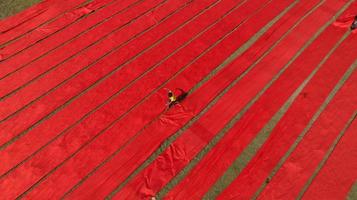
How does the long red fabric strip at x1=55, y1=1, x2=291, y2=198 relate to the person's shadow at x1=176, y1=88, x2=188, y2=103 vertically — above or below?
below

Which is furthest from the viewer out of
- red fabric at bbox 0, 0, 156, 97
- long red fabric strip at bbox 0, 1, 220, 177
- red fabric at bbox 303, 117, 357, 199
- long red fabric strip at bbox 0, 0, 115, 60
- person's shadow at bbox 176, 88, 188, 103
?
long red fabric strip at bbox 0, 0, 115, 60

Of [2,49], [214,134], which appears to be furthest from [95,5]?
[214,134]

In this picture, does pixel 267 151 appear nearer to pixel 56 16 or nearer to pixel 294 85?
pixel 294 85

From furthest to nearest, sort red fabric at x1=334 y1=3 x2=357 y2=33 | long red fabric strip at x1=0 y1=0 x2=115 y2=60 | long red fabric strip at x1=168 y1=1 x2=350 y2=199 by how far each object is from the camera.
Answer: red fabric at x1=334 y1=3 x2=357 y2=33, long red fabric strip at x1=0 y1=0 x2=115 y2=60, long red fabric strip at x1=168 y1=1 x2=350 y2=199

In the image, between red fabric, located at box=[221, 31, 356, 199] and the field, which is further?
the field

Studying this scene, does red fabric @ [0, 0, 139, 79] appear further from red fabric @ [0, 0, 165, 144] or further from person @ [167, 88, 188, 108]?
person @ [167, 88, 188, 108]

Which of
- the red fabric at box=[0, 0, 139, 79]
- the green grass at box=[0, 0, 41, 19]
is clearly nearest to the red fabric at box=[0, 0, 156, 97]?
the red fabric at box=[0, 0, 139, 79]

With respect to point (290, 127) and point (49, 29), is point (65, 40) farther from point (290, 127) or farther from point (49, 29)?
point (290, 127)

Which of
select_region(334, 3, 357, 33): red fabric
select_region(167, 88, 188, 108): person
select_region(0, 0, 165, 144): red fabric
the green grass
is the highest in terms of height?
select_region(334, 3, 357, 33): red fabric
